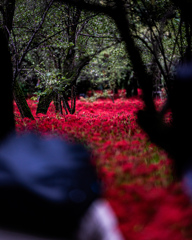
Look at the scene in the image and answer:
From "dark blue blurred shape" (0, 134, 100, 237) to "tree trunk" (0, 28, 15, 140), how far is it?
80 centimetres

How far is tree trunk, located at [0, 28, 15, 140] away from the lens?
3.54 metres

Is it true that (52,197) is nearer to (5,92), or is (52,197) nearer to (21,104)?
(5,92)

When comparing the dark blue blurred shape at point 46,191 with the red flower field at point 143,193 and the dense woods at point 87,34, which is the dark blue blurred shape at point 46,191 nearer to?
the red flower field at point 143,193

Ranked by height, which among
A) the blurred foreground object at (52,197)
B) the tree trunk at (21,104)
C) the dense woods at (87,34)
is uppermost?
the dense woods at (87,34)

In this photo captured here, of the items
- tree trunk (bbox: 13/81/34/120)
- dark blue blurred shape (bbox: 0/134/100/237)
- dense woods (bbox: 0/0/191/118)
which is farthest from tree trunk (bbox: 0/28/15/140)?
tree trunk (bbox: 13/81/34/120)

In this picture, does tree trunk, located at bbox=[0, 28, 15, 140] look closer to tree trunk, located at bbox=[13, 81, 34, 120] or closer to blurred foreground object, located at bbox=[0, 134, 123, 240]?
blurred foreground object, located at bbox=[0, 134, 123, 240]

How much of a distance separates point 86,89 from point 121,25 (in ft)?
80.4

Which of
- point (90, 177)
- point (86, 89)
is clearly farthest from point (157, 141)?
point (86, 89)

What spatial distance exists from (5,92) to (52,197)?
2140mm

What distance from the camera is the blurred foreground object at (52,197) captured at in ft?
6.67

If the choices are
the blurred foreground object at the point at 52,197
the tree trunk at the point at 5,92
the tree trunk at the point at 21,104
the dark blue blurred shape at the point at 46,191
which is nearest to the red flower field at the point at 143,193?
the blurred foreground object at the point at 52,197

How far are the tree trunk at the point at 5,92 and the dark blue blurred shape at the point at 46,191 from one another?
2.63 feet

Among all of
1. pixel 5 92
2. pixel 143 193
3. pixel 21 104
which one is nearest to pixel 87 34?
pixel 21 104

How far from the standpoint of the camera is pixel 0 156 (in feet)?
9.78
